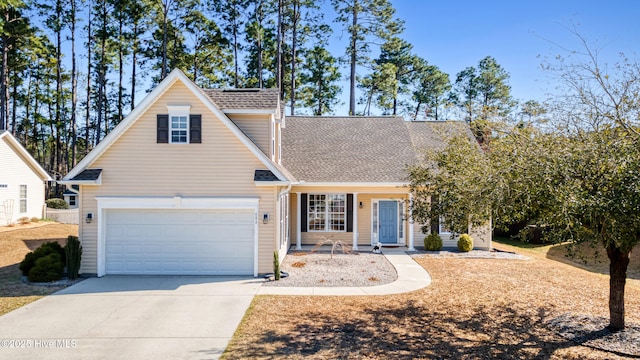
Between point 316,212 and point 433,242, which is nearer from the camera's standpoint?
point 433,242

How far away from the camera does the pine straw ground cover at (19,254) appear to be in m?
10.3

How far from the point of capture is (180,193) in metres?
12.7

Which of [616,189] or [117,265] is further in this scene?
[117,265]

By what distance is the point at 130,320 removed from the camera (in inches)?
341

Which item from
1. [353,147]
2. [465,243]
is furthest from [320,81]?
[465,243]

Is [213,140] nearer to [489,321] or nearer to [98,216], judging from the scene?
[98,216]

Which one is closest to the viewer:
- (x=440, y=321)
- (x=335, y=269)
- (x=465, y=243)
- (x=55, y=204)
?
(x=440, y=321)

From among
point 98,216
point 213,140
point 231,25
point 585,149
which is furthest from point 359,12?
point 585,149

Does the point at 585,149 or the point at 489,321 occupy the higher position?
the point at 585,149

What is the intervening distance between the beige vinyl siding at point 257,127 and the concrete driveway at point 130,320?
5011mm

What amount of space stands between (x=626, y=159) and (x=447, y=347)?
444 cm

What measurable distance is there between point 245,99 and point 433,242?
33.4 ft

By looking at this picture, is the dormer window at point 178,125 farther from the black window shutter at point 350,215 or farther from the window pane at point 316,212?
the black window shutter at point 350,215

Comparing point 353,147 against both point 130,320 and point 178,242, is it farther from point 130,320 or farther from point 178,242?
point 130,320
